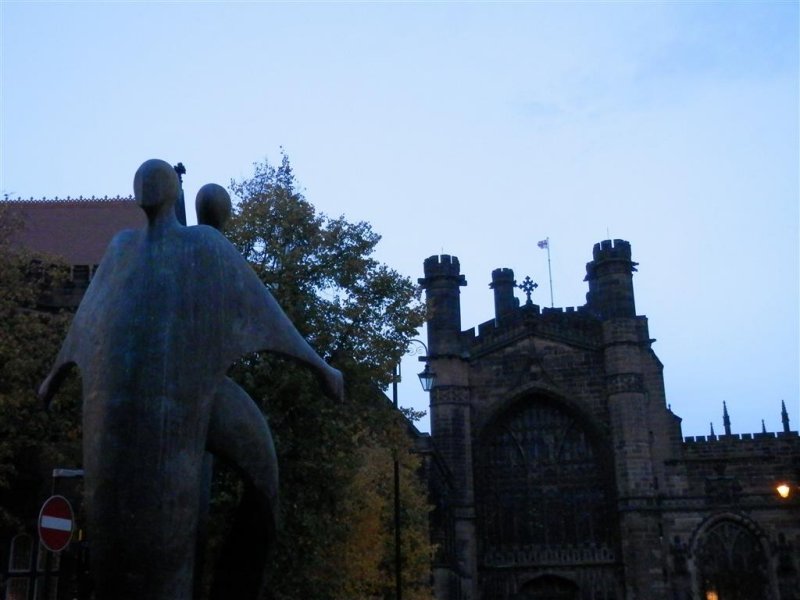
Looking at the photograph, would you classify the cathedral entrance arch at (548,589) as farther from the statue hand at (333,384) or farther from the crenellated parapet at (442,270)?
the statue hand at (333,384)

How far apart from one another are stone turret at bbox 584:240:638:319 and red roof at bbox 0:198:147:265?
73.4ft

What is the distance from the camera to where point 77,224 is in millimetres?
28703

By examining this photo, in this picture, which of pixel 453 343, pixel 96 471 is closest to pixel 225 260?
pixel 96 471

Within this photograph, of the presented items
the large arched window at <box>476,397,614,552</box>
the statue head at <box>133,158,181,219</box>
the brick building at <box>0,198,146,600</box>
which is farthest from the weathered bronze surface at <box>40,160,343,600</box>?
the large arched window at <box>476,397,614,552</box>

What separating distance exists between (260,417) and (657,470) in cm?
3718

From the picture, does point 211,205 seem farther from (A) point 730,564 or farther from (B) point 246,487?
(A) point 730,564

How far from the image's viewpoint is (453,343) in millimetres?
43406

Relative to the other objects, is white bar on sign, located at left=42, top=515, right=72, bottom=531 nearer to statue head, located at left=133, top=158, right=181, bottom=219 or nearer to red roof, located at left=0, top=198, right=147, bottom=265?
statue head, located at left=133, top=158, right=181, bottom=219

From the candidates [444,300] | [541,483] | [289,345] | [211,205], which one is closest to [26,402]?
[211,205]

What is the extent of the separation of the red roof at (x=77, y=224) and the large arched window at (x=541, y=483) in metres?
21.1

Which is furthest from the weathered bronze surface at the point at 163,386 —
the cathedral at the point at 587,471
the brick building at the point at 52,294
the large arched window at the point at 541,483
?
the large arched window at the point at 541,483

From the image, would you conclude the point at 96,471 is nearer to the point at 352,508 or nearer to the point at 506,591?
the point at 352,508

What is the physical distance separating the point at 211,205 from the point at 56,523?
444 centimetres

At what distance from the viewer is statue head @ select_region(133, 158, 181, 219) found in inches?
251
